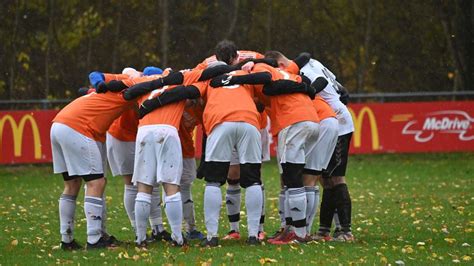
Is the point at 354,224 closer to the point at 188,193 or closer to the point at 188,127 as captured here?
the point at 188,193

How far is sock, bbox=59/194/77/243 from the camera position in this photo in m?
11.9

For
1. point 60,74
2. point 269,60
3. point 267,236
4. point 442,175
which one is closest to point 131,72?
point 269,60

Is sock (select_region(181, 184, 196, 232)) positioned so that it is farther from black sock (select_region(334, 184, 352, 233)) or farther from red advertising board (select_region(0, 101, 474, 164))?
red advertising board (select_region(0, 101, 474, 164))

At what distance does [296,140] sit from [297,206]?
744 millimetres

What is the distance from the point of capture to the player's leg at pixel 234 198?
12.8 meters

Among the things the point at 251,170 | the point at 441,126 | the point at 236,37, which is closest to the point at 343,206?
the point at 251,170

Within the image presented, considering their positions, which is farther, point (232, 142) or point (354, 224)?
point (354, 224)

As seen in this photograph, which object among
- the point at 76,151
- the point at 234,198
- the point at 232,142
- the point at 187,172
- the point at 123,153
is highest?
the point at 232,142

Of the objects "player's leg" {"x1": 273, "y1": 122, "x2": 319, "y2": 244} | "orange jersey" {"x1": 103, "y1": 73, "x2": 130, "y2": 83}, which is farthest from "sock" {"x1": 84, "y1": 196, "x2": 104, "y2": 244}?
"player's leg" {"x1": 273, "y1": 122, "x2": 319, "y2": 244}

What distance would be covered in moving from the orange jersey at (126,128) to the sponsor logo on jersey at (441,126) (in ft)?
47.9

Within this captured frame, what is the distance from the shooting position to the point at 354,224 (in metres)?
14.7

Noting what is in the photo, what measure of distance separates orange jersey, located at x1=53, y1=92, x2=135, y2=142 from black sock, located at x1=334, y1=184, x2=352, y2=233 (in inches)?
105

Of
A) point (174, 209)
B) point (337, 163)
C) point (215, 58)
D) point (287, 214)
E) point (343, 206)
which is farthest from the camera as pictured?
point (215, 58)

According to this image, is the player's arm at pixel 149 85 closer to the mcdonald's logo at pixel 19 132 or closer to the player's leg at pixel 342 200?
the player's leg at pixel 342 200
